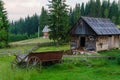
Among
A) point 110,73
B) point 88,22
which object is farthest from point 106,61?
point 88,22

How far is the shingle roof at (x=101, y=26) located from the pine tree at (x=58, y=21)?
617 inches

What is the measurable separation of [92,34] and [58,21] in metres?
20.1

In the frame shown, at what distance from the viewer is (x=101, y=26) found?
41656 millimetres

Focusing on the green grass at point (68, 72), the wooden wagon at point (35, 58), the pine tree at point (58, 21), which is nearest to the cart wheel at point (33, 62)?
the wooden wagon at point (35, 58)

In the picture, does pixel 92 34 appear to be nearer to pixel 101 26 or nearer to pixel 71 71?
pixel 101 26

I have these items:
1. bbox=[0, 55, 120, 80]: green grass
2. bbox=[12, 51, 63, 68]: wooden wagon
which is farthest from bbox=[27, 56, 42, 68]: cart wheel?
bbox=[0, 55, 120, 80]: green grass

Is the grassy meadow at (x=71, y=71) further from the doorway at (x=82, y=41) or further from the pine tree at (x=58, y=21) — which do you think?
the pine tree at (x=58, y=21)

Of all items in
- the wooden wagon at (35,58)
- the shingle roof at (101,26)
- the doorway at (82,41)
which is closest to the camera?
the wooden wagon at (35,58)

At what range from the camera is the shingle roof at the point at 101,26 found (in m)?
40.0

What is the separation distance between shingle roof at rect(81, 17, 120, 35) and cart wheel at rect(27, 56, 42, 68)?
15.6 m

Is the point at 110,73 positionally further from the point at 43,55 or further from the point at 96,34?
the point at 96,34

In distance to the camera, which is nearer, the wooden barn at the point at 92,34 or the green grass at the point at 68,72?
the green grass at the point at 68,72

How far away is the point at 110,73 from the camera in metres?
22.8

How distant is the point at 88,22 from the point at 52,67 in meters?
15.8
